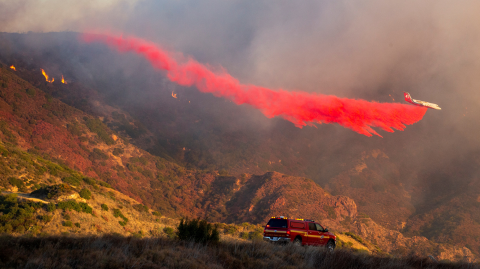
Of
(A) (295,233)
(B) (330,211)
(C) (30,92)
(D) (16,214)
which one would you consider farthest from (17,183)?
(B) (330,211)

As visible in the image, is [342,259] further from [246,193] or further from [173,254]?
[246,193]

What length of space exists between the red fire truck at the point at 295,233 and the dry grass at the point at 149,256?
11.0 ft

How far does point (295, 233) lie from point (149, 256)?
11.3 metres

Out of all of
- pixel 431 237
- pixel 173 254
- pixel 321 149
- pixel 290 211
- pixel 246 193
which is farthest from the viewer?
pixel 321 149

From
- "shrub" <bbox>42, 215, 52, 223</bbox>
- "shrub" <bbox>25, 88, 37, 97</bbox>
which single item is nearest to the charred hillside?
"shrub" <bbox>25, 88, 37, 97</bbox>

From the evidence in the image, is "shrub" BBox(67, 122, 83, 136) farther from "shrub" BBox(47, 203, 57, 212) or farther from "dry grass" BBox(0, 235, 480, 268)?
"dry grass" BBox(0, 235, 480, 268)

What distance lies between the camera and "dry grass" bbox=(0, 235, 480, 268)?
28.5ft

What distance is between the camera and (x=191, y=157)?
120 metres

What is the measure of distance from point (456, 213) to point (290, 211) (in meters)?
56.7

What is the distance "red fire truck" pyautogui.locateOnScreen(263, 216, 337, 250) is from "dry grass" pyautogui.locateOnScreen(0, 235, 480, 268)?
335 centimetres

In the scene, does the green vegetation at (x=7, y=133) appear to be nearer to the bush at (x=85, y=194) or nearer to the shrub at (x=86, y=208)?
the bush at (x=85, y=194)

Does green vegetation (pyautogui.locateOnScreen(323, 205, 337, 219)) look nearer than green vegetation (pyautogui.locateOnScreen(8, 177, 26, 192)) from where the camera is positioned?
No

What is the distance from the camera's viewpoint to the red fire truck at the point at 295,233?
18.6m

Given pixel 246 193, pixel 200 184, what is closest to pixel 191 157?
pixel 200 184
